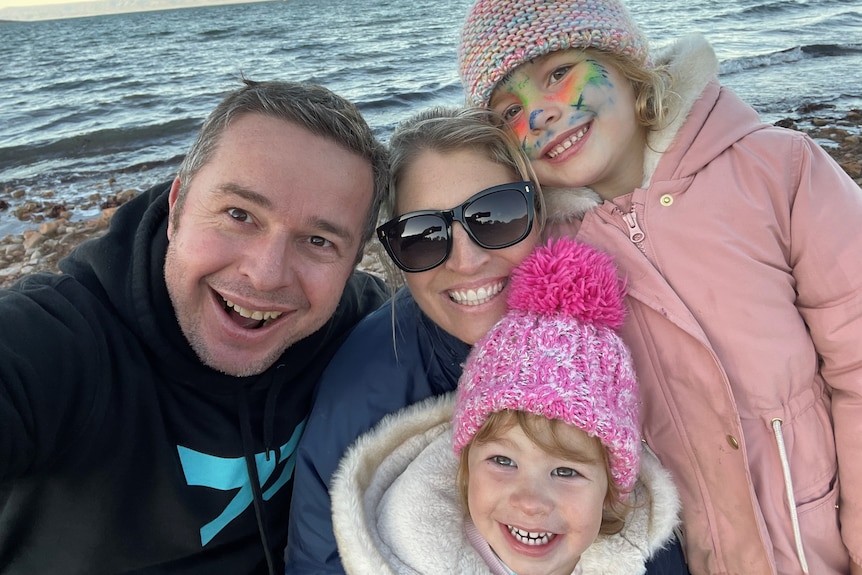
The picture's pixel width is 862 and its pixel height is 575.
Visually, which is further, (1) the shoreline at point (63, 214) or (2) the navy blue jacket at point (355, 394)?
(1) the shoreline at point (63, 214)

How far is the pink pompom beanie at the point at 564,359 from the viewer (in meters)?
1.93

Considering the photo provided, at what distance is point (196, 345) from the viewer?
7.04 ft

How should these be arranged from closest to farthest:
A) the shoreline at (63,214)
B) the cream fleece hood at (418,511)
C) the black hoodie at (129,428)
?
1. the black hoodie at (129,428)
2. the cream fleece hood at (418,511)
3. the shoreline at (63,214)

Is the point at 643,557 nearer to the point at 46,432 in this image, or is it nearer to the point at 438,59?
the point at 46,432

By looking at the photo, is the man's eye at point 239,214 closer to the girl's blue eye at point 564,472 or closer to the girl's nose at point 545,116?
the girl's nose at point 545,116

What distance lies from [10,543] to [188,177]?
1559 millimetres

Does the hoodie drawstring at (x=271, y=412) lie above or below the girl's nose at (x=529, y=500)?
above

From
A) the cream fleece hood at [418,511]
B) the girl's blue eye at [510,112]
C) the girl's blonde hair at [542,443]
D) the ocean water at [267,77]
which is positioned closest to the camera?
the girl's blonde hair at [542,443]

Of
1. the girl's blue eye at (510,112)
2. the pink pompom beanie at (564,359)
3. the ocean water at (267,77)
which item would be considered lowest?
the ocean water at (267,77)

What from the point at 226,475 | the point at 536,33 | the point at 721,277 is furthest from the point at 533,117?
the point at 226,475

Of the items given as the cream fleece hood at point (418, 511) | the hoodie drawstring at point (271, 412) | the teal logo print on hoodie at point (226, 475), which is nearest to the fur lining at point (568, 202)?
the cream fleece hood at point (418, 511)

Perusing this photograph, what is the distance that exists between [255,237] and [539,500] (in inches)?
59.0

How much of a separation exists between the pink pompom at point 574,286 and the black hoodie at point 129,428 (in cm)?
106

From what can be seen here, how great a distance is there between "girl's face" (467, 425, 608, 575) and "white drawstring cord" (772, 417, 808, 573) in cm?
70
